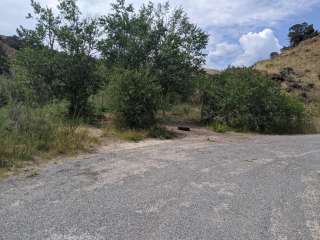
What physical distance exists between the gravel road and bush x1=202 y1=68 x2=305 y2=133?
30.3ft

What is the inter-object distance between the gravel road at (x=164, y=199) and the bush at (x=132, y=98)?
17.1 ft

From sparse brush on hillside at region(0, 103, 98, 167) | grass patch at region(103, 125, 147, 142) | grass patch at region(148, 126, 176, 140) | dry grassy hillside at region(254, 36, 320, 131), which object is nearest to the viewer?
sparse brush on hillside at region(0, 103, 98, 167)

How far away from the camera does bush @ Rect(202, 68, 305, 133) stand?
20203mm

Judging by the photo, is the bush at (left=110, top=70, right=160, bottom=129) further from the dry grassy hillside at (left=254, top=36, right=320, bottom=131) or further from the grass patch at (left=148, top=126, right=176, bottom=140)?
the dry grassy hillside at (left=254, top=36, right=320, bottom=131)

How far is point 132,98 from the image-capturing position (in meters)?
16.3

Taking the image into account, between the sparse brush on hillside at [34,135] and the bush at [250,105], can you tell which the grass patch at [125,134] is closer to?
the sparse brush on hillside at [34,135]

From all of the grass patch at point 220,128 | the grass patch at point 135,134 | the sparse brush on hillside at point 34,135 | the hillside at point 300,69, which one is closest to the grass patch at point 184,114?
the grass patch at point 220,128

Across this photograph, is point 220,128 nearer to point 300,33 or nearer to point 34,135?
point 34,135

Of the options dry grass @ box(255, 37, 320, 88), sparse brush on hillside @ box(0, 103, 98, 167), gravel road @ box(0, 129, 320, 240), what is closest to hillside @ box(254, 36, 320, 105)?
dry grass @ box(255, 37, 320, 88)

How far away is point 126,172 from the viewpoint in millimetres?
8664

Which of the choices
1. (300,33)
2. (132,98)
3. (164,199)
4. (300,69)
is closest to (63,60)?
(132,98)

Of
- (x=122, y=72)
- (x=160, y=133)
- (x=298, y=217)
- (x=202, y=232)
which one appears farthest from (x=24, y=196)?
(x=122, y=72)

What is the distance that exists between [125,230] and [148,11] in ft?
59.0

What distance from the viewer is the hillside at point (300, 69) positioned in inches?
1602
